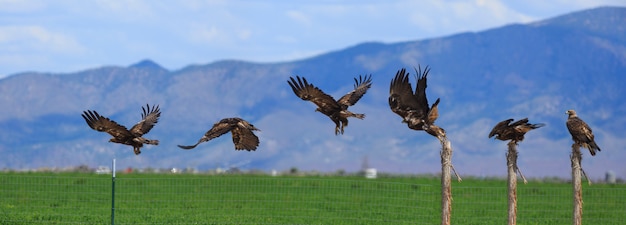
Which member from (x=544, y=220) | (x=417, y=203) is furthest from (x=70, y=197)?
(x=544, y=220)

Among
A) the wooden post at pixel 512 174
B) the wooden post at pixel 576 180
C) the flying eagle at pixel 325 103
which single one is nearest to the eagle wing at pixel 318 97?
the flying eagle at pixel 325 103

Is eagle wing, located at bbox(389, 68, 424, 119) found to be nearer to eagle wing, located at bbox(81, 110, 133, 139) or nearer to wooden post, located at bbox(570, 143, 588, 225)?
wooden post, located at bbox(570, 143, 588, 225)

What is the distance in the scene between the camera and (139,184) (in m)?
50.7

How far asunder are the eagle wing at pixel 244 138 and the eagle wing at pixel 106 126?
1.88 meters

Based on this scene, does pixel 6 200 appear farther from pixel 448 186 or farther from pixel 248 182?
pixel 448 186

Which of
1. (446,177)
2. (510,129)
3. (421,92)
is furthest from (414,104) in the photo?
(510,129)

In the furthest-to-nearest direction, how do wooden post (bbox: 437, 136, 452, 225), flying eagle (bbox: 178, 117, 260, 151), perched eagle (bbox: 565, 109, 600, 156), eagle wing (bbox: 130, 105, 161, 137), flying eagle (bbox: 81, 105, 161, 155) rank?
1. perched eagle (bbox: 565, 109, 600, 156)
2. wooden post (bbox: 437, 136, 452, 225)
3. eagle wing (bbox: 130, 105, 161, 137)
4. flying eagle (bbox: 81, 105, 161, 155)
5. flying eagle (bbox: 178, 117, 260, 151)

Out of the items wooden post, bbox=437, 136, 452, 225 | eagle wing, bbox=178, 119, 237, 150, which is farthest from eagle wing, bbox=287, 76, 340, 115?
wooden post, bbox=437, 136, 452, 225

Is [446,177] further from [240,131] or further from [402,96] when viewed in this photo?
[240,131]

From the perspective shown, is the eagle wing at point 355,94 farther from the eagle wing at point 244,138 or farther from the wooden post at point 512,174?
the wooden post at point 512,174

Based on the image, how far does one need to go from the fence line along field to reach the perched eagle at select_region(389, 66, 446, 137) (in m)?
6.86

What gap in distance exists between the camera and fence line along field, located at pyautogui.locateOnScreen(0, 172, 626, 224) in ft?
100

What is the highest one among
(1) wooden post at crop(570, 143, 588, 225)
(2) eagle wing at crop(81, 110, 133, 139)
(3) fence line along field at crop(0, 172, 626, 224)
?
(2) eagle wing at crop(81, 110, 133, 139)

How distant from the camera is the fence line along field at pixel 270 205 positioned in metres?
30.6
